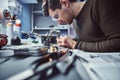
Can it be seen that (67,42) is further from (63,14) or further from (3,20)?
(3,20)

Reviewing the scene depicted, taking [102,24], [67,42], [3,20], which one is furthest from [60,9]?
[3,20]

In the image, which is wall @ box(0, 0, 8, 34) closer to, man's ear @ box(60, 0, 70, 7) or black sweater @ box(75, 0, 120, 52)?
man's ear @ box(60, 0, 70, 7)

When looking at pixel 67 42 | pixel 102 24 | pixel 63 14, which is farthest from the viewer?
pixel 63 14

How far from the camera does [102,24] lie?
98 centimetres

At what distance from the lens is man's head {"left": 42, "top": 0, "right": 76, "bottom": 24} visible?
1208 millimetres

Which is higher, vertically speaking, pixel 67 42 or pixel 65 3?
pixel 65 3

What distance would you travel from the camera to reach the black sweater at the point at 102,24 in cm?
94

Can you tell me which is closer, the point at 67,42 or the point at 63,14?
the point at 67,42

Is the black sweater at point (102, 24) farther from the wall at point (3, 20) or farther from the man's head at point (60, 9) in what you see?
the wall at point (3, 20)

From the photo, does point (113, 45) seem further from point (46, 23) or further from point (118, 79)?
point (46, 23)

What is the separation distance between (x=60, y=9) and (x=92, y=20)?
0.26 metres

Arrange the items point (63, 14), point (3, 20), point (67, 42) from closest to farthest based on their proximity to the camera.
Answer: point (67, 42), point (63, 14), point (3, 20)

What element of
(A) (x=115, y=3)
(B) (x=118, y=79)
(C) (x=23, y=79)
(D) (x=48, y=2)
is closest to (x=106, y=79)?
(B) (x=118, y=79)

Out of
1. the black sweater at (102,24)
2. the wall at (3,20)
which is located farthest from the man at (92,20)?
the wall at (3,20)
